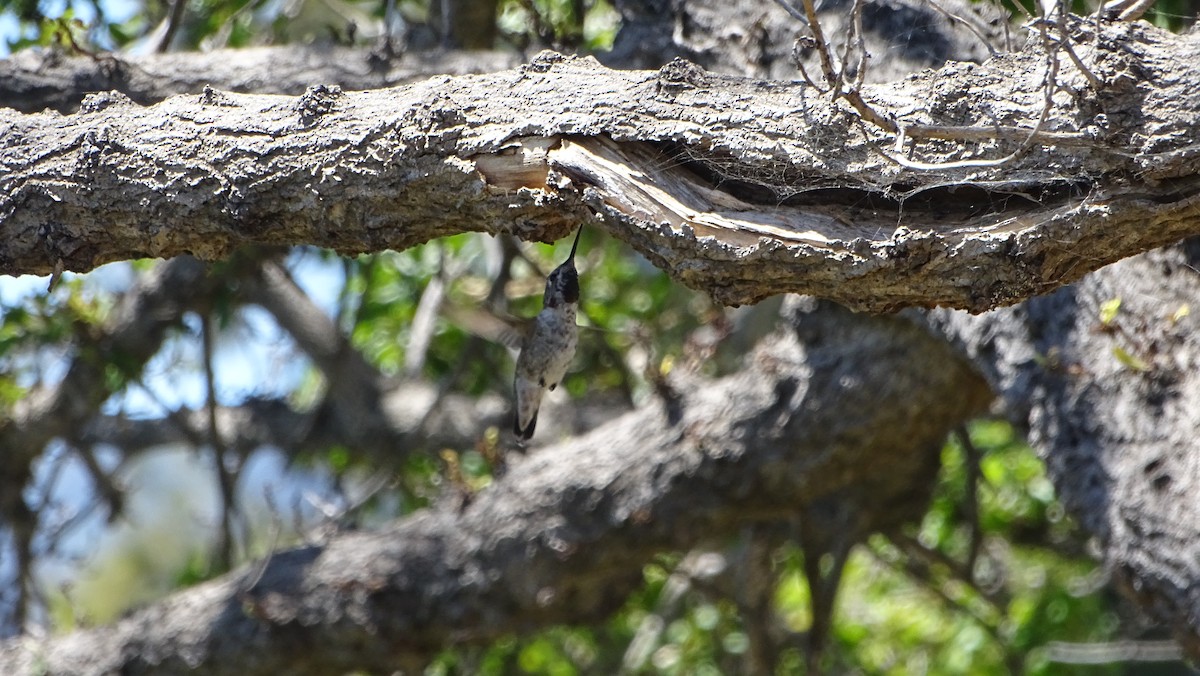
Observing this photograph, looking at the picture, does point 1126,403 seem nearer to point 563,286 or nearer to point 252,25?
point 563,286

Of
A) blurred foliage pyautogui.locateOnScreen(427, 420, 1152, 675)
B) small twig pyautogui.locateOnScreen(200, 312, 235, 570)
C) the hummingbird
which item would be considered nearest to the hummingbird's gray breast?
the hummingbird

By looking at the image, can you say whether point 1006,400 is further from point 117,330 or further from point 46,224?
point 117,330

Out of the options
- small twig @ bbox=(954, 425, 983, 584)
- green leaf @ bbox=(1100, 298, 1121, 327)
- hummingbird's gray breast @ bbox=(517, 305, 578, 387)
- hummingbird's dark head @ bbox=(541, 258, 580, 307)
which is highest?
hummingbird's dark head @ bbox=(541, 258, 580, 307)

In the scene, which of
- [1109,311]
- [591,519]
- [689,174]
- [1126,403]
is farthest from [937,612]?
[689,174]

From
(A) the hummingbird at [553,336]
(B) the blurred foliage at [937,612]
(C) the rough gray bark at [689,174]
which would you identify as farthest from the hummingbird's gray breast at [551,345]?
(B) the blurred foliage at [937,612]

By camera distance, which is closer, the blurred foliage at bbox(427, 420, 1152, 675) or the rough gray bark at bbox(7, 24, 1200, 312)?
the rough gray bark at bbox(7, 24, 1200, 312)

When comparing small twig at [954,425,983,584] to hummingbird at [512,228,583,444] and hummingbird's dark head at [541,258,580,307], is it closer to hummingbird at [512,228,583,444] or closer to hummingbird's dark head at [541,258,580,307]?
hummingbird at [512,228,583,444]

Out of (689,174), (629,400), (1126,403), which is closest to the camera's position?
(689,174)
